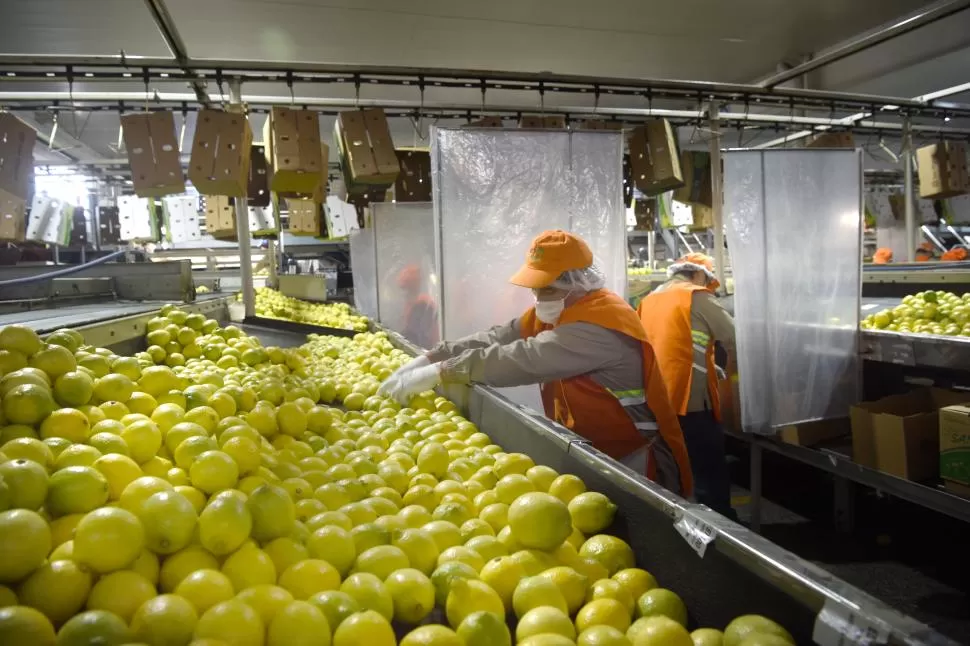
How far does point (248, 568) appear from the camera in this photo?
1.20 m

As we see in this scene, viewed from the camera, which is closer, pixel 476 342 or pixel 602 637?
pixel 602 637

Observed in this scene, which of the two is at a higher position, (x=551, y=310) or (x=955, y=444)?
(x=551, y=310)

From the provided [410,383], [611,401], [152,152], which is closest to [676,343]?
[611,401]

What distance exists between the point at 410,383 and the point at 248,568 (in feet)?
5.84

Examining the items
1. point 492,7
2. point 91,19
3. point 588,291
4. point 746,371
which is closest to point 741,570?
point 588,291

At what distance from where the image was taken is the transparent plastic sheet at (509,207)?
3699mm

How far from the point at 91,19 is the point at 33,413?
20.4ft

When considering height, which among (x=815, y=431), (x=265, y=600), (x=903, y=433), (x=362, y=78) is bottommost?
(x=815, y=431)

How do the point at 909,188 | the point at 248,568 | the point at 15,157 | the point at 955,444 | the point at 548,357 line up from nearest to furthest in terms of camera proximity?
the point at 248,568, the point at 548,357, the point at 955,444, the point at 15,157, the point at 909,188

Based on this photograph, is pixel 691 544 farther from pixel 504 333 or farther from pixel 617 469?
pixel 504 333

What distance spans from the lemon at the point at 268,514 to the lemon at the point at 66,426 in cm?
58

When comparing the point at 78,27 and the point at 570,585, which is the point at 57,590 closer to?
the point at 570,585

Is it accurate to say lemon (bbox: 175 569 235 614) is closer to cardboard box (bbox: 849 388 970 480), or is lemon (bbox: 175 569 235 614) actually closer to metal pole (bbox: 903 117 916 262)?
cardboard box (bbox: 849 388 970 480)

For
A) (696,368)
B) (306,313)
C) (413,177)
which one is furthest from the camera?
(306,313)
